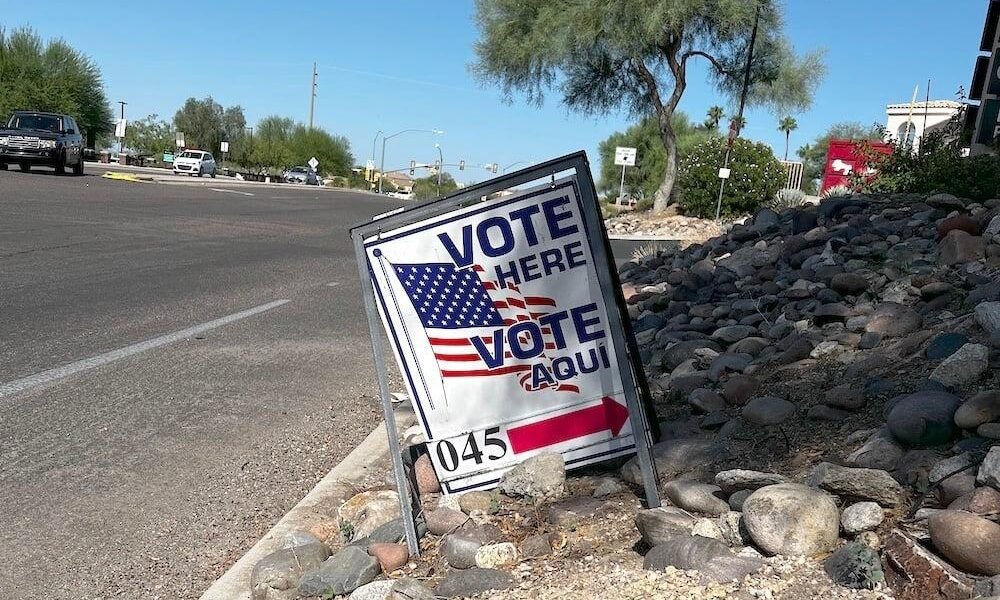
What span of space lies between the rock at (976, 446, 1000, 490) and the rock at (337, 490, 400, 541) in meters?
2.18

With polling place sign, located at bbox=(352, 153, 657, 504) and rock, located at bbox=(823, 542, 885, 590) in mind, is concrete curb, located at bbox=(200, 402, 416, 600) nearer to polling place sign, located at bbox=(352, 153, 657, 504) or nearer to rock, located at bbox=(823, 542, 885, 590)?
polling place sign, located at bbox=(352, 153, 657, 504)

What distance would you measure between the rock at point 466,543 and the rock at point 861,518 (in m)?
1.18

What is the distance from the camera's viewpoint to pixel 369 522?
159 inches

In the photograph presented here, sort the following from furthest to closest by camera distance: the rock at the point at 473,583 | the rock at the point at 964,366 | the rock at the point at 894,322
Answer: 1. the rock at the point at 894,322
2. the rock at the point at 964,366
3. the rock at the point at 473,583

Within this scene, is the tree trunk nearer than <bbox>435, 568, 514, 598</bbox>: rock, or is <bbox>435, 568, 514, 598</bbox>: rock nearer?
<bbox>435, 568, 514, 598</bbox>: rock

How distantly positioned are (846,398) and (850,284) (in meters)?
2.47

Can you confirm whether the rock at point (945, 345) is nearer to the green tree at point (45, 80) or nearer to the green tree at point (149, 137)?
the green tree at point (45, 80)

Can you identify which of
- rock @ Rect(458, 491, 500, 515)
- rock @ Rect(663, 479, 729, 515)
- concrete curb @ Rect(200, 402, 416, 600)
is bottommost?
concrete curb @ Rect(200, 402, 416, 600)

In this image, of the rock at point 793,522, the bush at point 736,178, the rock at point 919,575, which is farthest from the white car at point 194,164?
the rock at point 919,575

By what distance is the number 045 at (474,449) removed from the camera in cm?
389

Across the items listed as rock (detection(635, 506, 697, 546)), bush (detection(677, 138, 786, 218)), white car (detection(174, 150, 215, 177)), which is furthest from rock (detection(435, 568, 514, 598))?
white car (detection(174, 150, 215, 177))

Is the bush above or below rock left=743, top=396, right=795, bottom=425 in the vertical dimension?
above

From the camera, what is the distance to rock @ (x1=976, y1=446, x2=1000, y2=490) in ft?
9.69

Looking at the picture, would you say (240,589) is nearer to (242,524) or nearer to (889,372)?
(242,524)
